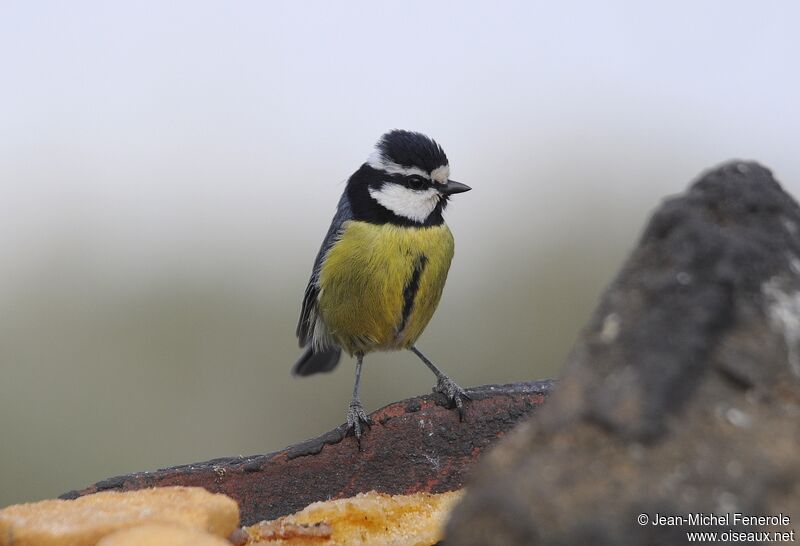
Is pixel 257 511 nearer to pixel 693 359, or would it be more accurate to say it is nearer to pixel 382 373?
pixel 693 359

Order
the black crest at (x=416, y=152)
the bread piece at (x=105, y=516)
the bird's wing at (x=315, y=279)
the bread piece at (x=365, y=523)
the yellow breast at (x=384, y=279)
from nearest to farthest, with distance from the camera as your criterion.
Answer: the bread piece at (x=105, y=516) → the bread piece at (x=365, y=523) → the yellow breast at (x=384, y=279) → the black crest at (x=416, y=152) → the bird's wing at (x=315, y=279)

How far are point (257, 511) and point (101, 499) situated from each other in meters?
0.48

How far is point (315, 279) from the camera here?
3947 mm

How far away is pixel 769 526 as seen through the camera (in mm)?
1008

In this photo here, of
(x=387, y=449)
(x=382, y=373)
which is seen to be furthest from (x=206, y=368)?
(x=387, y=449)

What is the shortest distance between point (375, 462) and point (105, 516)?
782mm

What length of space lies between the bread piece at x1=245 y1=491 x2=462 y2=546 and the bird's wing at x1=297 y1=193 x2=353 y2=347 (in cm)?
181

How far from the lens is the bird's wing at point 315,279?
385cm

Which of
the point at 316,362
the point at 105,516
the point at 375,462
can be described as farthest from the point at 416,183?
the point at 105,516

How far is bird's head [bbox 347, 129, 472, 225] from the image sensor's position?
3697 millimetres

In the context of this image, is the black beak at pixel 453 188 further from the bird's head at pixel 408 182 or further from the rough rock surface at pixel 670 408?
the rough rock surface at pixel 670 408

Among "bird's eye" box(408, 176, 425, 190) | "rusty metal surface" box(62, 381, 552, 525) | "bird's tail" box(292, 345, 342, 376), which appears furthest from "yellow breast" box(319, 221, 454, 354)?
"rusty metal surface" box(62, 381, 552, 525)

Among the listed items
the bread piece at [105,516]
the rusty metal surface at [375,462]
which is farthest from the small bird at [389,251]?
the bread piece at [105,516]

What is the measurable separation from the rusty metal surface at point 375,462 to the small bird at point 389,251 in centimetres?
123
